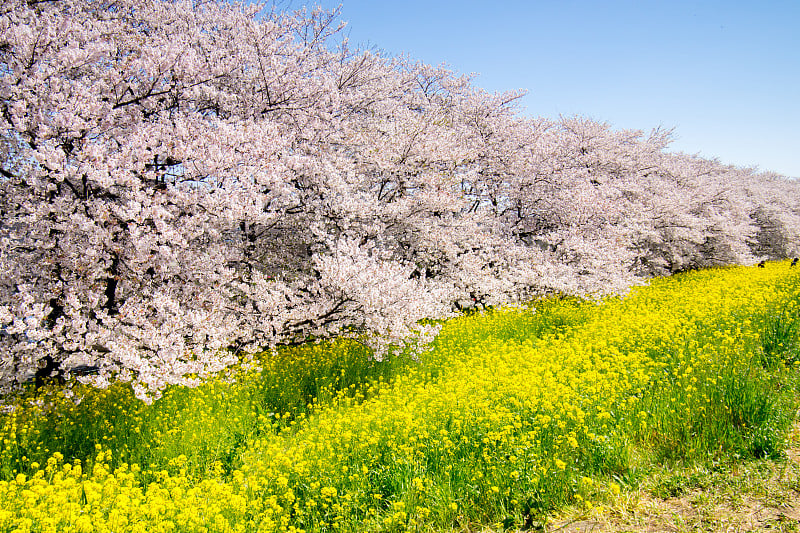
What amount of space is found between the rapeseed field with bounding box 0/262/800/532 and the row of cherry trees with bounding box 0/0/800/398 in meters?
0.95

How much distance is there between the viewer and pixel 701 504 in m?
4.47

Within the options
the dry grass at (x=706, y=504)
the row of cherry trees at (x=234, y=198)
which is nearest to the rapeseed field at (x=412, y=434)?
the dry grass at (x=706, y=504)

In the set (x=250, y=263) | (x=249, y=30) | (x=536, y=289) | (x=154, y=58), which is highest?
(x=249, y=30)

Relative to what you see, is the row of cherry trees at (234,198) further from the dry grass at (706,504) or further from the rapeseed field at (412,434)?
the dry grass at (706,504)

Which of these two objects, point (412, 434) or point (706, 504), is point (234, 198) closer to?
point (412, 434)

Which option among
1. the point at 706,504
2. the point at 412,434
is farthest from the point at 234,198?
the point at 706,504

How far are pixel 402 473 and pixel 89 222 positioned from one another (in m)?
5.69

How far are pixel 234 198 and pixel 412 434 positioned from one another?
16.0ft

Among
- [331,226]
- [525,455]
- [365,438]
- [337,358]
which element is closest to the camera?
[525,455]

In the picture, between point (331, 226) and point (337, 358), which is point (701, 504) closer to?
point (337, 358)

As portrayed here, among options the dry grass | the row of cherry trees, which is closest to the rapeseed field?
the dry grass

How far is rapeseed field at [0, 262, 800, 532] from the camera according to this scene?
4.75m

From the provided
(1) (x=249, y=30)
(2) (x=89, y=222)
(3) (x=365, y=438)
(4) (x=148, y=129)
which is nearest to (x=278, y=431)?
(3) (x=365, y=438)

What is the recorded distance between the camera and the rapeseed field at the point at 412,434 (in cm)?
475
